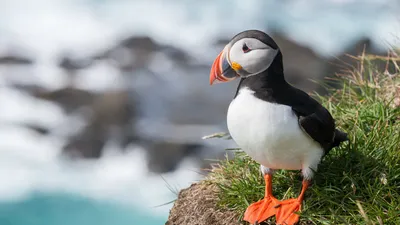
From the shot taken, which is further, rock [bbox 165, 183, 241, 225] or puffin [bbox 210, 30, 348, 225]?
rock [bbox 165, 183, 241, 225]

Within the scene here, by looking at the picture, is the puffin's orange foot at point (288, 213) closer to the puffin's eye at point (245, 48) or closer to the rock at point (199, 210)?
the rock at point (199, 210)

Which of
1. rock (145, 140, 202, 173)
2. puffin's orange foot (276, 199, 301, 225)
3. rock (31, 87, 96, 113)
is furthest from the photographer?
rock (31, 87, 96, 113)

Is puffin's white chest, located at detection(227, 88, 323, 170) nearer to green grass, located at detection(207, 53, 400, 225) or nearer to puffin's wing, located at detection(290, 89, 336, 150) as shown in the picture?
puffin's wing, located at detection(290, 89, 336, 150)

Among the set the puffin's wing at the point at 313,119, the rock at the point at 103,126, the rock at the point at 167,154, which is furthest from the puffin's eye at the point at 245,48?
the rock at the point at 103,126

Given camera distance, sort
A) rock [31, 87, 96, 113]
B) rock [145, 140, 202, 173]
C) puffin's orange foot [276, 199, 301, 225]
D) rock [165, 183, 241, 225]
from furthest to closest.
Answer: rock [31, 87, 96, 113] < rock [145, 140, 202, 173] < rock [165, 183, 241, 225] < puffin's orange foot [276, 199, 301, 225]

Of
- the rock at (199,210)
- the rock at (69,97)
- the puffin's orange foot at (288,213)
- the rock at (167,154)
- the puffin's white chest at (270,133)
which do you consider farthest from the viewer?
the rock at (69,97)

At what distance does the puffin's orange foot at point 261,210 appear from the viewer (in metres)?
2.55

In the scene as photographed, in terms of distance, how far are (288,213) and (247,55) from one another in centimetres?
72

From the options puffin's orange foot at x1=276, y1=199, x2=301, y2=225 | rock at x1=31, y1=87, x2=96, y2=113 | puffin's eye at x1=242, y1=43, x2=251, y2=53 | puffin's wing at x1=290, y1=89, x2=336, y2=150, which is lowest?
rock at x1=31, y1=87, x2=96, y2=113

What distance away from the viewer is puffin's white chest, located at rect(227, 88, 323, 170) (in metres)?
2.32

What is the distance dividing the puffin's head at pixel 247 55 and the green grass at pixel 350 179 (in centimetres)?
64

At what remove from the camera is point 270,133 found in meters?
2.33

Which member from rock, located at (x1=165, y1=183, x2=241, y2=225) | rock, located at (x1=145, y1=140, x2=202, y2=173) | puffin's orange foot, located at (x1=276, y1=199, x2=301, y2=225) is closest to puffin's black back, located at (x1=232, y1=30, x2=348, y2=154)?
puffin's orange foot, located at (x1=276, y1=199, x2=301, y2=225)

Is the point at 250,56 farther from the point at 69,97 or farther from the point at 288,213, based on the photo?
the point at 69,97
